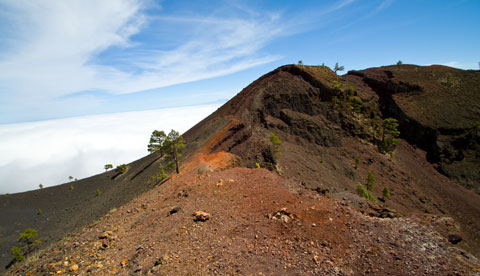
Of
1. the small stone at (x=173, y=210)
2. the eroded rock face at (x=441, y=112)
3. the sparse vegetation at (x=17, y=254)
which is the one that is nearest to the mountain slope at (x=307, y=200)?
the eroded rock face at (x=441, y=112)

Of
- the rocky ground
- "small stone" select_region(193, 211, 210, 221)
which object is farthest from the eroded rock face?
"small stone" select_region(193, 211, 210, 221)

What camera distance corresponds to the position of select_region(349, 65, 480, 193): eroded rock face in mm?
32594

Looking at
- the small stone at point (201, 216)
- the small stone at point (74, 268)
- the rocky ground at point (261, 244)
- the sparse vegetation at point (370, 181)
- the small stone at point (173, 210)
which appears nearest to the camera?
the rocky ground at point (261, 244)

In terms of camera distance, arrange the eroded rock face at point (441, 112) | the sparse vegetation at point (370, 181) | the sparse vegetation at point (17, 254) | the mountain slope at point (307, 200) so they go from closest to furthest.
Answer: the mountain slope at point (307, 200) → the sparse vegetation at point (370, 181) → the sparse vegetation at point (17, 254) → the eroded rock face at point (441, 112)

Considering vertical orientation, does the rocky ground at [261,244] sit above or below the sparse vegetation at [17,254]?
above

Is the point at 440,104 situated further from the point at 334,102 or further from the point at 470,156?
the point at 334,102

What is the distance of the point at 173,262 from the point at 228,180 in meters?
6.47

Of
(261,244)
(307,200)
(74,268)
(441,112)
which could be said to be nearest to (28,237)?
(74,268)

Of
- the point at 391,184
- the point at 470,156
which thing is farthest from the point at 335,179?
the point at 470,156

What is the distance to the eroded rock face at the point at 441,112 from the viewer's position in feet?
107

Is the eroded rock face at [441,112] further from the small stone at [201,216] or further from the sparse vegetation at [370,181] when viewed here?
the small stone at [201,216]

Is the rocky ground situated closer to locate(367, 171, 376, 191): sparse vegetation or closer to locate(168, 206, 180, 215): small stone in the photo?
locate(168, 206, 180, 215): small stone

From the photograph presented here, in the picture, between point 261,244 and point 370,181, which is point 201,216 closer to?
point 261,244

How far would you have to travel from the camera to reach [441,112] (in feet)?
123
